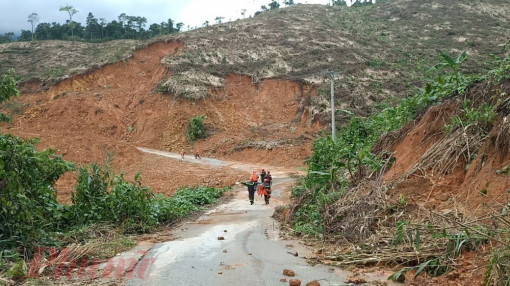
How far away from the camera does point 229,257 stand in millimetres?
6664

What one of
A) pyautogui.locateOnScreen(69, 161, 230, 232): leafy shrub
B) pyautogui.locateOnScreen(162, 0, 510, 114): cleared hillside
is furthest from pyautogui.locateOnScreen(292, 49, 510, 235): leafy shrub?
pyautogui.locateOnScreen(162, 0, 510, 114): cleared hillside

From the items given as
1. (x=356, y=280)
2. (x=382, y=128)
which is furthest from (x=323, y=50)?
(x=356, y=280)

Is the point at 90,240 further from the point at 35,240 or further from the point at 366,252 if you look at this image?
the point at 366,252

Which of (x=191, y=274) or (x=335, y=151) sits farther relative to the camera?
(x=335, y=151)

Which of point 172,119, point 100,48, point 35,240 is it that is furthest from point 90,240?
point 100,48

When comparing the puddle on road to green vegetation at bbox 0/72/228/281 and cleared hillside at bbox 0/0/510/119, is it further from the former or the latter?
cleared hillside at bbox 0/0/510/119

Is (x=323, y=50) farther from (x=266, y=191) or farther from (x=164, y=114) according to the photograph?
(x=266, y=191)

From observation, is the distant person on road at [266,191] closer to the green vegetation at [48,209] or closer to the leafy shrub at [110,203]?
the green vegetation at [48,209]

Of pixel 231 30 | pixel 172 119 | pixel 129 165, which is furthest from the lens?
pixel 231 30

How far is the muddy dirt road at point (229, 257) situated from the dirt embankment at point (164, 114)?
60.8 feet

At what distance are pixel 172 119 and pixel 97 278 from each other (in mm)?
35418

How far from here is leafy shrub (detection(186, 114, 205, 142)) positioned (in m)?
38.2

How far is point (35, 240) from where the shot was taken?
22.6 ft

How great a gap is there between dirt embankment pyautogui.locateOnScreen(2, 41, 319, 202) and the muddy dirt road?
18524 millimetres
